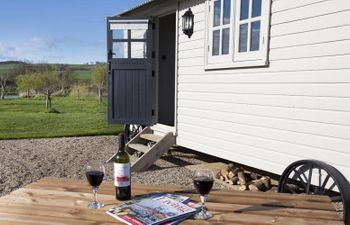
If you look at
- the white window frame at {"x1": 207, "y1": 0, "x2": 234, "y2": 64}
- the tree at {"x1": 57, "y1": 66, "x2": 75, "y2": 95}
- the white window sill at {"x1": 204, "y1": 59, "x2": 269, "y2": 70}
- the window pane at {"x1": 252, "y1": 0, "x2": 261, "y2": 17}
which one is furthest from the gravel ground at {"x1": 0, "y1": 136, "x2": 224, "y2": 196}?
the tree at {"x1": 57, "y1": 66, "x2": 75, "y2": 95}

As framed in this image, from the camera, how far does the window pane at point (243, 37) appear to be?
172 inches

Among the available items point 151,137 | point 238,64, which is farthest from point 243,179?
point 151,137

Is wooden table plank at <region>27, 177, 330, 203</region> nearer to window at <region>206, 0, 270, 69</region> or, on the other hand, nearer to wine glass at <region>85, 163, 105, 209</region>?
wine glass at <region>85, 163, 105, 209</region>

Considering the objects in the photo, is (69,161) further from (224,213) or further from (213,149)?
(224,213)

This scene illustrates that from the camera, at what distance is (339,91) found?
3.30 m

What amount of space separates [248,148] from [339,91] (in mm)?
1446

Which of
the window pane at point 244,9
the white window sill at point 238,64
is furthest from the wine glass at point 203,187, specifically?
the window pane at point 244,9

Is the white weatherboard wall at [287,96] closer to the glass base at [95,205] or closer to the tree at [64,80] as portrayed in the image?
the glass base at [95,205]

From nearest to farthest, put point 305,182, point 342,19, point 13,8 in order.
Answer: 1. point 342,19
2. point 305,182
3. point 13,8

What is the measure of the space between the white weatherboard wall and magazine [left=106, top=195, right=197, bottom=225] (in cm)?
224

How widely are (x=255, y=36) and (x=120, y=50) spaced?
299 centimetres

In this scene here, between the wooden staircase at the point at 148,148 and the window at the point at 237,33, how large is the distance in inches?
60.8

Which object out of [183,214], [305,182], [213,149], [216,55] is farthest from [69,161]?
[183,214]

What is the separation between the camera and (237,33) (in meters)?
4.46
